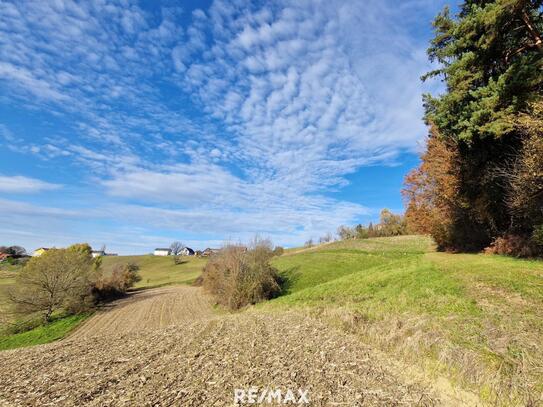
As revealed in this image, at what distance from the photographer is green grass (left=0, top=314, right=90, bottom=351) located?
79.4ft

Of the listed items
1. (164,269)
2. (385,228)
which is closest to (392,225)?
(385,228)

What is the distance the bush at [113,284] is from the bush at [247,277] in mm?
22710

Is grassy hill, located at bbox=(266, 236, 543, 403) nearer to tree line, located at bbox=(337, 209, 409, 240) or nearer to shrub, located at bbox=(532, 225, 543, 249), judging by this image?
shrub, located at bbox=(532, 225, 543, 249)

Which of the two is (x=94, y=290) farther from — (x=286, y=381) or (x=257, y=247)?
(x=286, y=381)

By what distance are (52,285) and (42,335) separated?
7190mm

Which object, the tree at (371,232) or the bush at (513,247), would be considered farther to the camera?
the tree at (371,232)

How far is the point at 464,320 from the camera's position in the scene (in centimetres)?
860

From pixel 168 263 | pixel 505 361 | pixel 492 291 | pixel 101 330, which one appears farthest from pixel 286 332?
pixel 168 263

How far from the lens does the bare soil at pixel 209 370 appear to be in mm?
6281

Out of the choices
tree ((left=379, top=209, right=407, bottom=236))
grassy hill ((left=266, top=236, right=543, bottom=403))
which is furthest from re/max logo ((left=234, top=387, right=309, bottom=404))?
tree ((left=379, top=209, right=407, bottom=236))

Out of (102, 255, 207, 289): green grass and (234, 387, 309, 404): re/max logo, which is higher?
(102, 255, 207, 289): green grass

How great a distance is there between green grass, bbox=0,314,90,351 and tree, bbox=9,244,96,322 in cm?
210

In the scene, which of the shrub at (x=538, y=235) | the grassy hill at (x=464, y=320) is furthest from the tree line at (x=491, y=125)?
the grassy hill at (x=464, y=320)

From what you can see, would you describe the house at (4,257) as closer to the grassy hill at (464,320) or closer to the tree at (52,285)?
the tree at (52,285)
